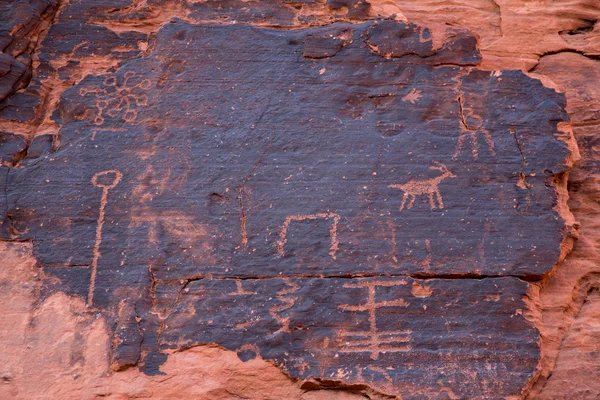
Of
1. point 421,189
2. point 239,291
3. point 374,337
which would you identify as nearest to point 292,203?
point 239,291

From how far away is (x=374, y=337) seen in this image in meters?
3.12

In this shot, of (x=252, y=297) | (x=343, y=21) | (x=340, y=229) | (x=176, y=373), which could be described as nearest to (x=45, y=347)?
(x=176, y=373)

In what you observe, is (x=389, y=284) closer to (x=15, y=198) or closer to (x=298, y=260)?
(x=298, y=260)

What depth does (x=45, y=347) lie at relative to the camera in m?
3.06

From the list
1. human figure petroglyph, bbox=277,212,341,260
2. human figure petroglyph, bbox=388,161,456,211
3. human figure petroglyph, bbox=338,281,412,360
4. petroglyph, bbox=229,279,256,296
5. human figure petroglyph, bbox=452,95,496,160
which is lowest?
human figure petroglyph, bbox=338,281,412,360

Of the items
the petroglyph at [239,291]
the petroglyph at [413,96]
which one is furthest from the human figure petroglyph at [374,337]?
the petroglyph at [413,96]

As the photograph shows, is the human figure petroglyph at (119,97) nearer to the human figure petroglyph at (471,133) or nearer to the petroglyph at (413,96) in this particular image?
the petroglyph at (413,96)

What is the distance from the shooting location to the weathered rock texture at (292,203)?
3068 millimetres

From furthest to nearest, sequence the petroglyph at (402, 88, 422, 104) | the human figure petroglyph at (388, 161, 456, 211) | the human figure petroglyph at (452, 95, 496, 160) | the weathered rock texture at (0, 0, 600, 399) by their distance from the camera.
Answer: the petroglyph at (402, 88, 422, 104) < the human figure petroglyph at (452, 95, 496, 160) < the human figure petroglyph at (388, 161, 456, 211) < the weathered rock texture at (0, 0, 600, 399)

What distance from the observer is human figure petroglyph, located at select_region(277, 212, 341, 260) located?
3.27 meters

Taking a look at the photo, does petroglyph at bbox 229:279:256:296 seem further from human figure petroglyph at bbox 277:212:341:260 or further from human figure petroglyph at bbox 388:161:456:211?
human figure petroglyph at bbox 388:161:456:211

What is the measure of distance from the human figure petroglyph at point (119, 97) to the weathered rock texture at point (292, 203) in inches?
0.5

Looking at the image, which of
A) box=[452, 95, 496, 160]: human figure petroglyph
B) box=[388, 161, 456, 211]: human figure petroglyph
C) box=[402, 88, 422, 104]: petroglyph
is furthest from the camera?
box=[402, 88, 422, 104]: petroglyph

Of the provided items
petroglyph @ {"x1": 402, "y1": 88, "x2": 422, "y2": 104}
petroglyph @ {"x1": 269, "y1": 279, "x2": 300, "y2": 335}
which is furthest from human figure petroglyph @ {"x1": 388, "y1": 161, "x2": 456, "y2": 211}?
petroglyph @ {"x1": 269, "y1": 279, "x2": 300, "y2": 335}
